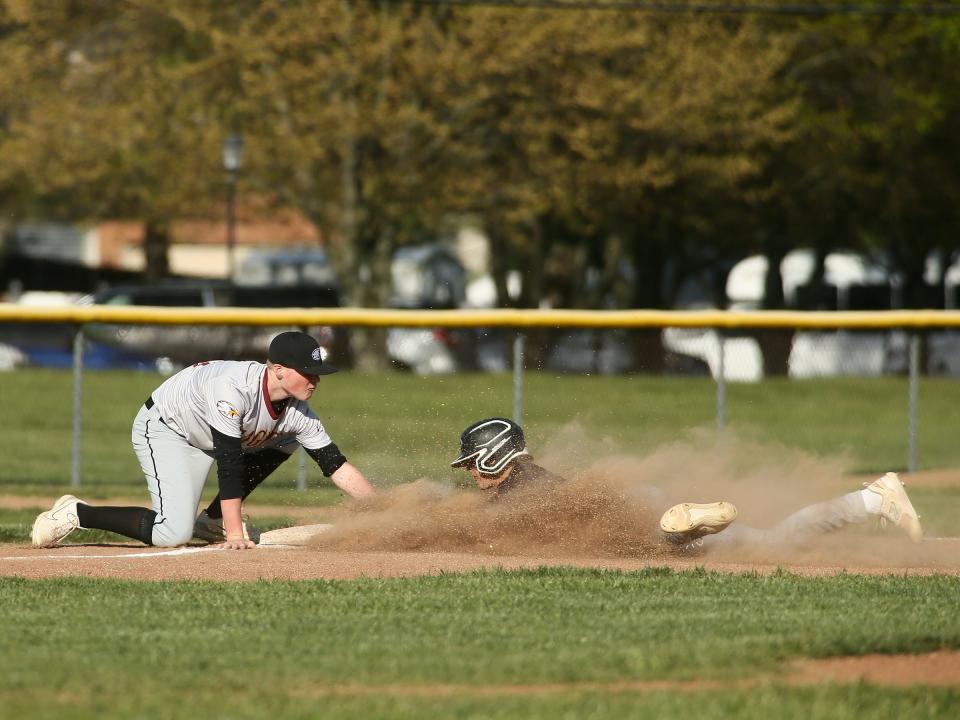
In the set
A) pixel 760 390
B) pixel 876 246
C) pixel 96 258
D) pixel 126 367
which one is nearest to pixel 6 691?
pixel 126 367

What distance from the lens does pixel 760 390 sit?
18750mm

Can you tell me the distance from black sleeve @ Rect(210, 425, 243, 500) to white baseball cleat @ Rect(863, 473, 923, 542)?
3.48m

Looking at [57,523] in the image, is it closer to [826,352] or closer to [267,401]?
[267,401]

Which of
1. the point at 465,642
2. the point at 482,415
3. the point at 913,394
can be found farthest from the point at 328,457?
the point at 913,394

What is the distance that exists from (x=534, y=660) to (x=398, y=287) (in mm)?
43058

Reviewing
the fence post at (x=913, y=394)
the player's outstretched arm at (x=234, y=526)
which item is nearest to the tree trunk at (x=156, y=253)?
the fence post at (x=913, y=394)

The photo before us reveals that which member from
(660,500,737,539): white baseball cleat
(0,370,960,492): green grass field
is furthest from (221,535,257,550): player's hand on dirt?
(660,500,737,539): white baseball cleat

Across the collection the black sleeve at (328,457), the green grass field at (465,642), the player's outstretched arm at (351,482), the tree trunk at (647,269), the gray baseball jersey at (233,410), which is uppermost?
the tree trunk at (647,269)

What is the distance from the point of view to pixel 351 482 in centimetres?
896

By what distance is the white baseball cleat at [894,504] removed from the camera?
28.2 feet

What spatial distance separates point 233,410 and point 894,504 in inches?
145

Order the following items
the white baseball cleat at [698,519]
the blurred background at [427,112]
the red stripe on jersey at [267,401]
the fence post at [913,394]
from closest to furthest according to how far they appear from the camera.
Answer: the white baseball cleat at [698,519], the red stripe on jersey at [267,401], the fence post at [913,394], the blurred background at [427,112]

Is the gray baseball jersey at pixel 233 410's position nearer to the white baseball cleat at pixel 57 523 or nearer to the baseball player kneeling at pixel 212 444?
the baseball player kneeling at pixel 212 444

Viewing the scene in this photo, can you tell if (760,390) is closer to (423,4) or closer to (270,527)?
(270,527)
